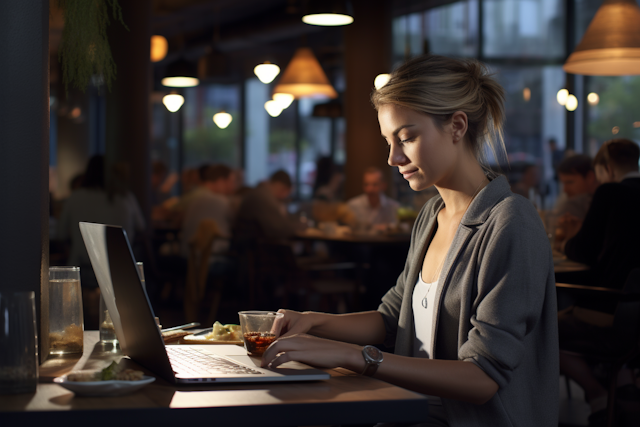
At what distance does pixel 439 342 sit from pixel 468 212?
11.8 inches

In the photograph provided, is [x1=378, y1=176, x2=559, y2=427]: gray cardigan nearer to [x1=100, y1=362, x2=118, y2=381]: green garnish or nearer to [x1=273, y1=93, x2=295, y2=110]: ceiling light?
[x1=100, y1=362, x2=118, y2=381]: green garnish

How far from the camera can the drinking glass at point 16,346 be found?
1045 mm

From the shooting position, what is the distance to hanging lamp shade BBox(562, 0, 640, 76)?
3109 mm

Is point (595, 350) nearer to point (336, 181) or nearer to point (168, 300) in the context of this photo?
point (168, 300)

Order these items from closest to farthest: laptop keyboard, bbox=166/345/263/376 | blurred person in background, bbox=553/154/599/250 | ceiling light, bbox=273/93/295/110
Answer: laptop keyboard, bbox=166/345/263/376, blurred person in background, bbox=553/154/599/250, ceiling light, bbox=273/93/295/110

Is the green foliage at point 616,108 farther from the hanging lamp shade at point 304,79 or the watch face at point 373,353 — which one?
the watch face at point 373,353

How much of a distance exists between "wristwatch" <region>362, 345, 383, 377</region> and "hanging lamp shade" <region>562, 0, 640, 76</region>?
2438mm

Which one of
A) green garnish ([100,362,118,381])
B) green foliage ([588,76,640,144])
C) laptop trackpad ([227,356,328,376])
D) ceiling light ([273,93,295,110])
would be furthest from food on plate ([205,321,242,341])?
green foliage ([588,76,640,144])

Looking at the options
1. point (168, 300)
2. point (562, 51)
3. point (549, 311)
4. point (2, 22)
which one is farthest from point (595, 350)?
point (562, 51)

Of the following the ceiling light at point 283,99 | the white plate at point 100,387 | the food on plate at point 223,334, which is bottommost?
the food on plate at point 223,334

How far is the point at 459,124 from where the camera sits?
1562mm

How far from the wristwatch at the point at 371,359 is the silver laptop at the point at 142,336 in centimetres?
11

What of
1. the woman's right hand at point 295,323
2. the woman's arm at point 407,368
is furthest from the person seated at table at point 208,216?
the woman's arm at point 407,368

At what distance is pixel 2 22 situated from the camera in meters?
1.27
